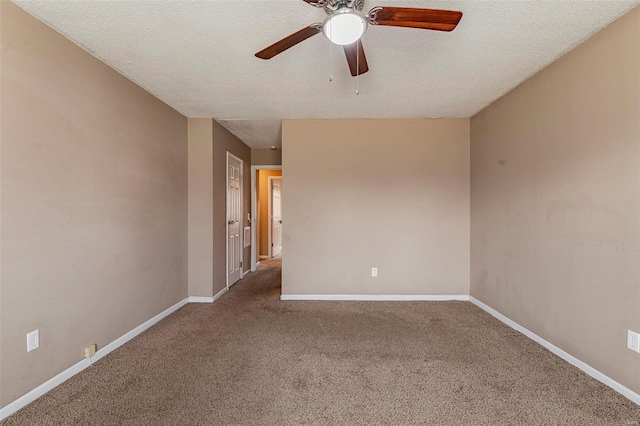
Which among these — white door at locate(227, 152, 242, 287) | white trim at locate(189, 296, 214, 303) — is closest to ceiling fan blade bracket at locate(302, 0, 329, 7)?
white door at locate(227, 152, 242, 287)

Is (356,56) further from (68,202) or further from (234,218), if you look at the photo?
(234,218)

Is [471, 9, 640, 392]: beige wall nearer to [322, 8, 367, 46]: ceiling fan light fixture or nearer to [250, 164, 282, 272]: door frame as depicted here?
[322, 8, 367, 46]: ceiling fan light fixture

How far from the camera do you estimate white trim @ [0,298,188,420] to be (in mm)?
1671

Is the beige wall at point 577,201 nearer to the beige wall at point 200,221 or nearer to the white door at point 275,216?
the beige wall at point 200,221

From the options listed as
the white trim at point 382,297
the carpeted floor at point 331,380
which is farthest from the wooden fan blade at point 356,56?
the white trim at point 382,297

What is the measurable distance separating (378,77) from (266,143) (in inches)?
111

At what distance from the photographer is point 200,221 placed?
371 centimetres

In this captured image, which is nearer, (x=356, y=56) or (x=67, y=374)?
(x=356, y=56)

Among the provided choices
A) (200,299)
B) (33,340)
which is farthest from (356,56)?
(200,299)

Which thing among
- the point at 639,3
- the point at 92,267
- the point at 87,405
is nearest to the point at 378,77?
the point at 639,3

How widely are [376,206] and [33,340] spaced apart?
131 inches

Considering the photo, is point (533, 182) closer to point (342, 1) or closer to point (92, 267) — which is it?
point (342, 1)

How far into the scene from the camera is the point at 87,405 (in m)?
1.74

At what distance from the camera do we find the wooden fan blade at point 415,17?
1.42m
